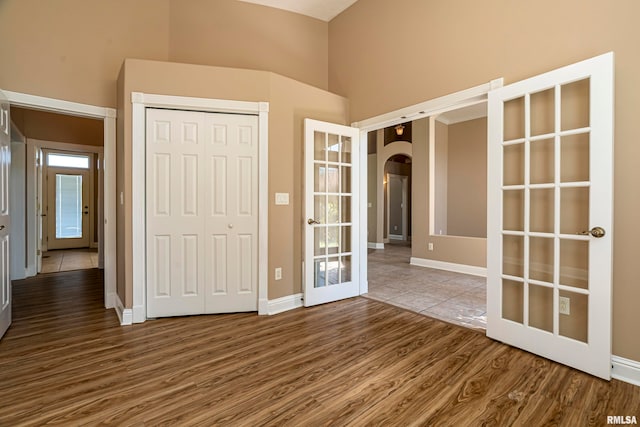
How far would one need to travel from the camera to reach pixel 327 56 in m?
4.34

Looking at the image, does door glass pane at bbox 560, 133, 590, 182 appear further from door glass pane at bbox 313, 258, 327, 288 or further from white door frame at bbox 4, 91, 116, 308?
white door frame at bbox 4, 91, 116, 308

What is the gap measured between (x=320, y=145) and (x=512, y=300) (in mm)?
2355

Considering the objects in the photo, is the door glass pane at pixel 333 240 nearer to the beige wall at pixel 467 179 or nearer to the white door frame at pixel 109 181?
the white door frame at pixel 109 181

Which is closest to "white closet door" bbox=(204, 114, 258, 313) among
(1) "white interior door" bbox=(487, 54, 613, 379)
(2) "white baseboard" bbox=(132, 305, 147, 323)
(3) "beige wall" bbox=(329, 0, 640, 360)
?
(2) "white baseboard" bbox=(132, 305, 147, 323)

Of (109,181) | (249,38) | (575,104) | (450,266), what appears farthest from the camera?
(450,266)

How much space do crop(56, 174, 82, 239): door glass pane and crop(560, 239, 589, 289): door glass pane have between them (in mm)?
9533

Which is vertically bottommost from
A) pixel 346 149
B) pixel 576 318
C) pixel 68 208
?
pixel 576 318

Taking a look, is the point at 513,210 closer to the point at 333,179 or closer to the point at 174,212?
the point at 333,179

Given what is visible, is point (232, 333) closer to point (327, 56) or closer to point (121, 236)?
point (121, 236)

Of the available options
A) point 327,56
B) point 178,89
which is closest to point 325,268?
point 178,89

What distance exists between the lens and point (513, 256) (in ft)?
8.02

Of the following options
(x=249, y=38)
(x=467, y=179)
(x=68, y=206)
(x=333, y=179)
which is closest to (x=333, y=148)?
(x=333, y=179)

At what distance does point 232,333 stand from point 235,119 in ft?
6.68

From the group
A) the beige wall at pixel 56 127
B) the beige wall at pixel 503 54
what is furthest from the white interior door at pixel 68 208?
the beige wall at pixel 503 54
